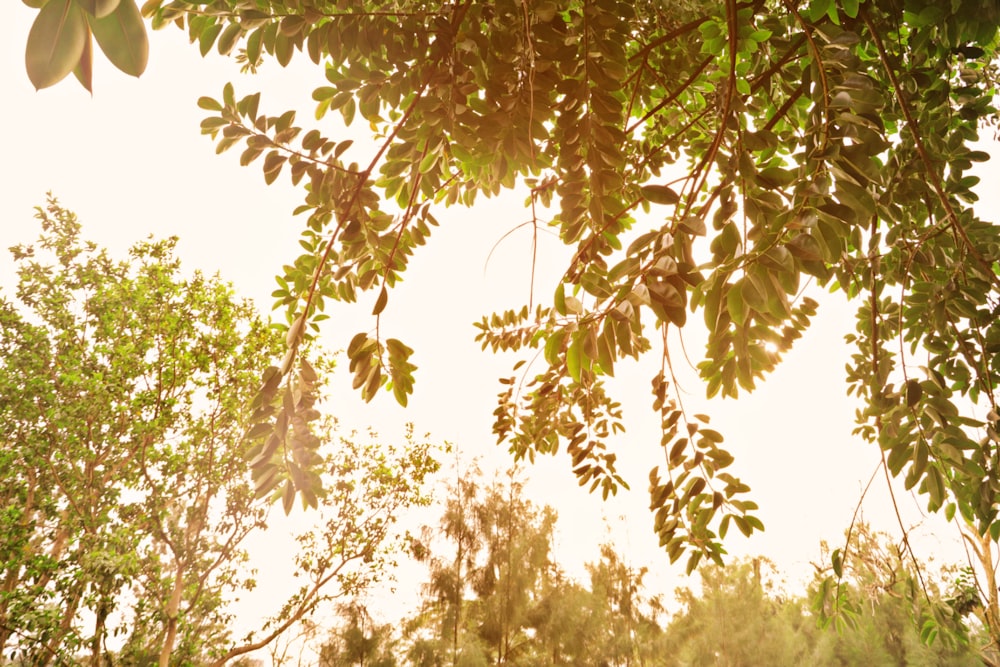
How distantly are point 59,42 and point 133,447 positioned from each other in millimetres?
8657

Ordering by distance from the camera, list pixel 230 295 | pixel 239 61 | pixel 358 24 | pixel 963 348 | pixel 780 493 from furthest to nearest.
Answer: pixel 230 295 → pixel 780 493 → pixel 239 61 → pixel 963 348 → pixel 358 24

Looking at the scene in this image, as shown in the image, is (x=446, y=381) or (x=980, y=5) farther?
(x=446, y=381)

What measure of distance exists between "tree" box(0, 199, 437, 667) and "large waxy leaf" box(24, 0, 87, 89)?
738cm

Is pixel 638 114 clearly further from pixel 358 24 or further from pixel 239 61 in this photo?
pixel 239 61

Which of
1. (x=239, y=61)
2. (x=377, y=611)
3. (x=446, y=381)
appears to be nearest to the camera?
(x=239, y=61)

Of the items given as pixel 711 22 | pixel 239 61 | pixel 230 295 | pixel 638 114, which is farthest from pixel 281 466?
pixel 230 295

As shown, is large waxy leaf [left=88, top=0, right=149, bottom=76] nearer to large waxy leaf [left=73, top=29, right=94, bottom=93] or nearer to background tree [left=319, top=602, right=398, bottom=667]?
large waxy leaf [left=73, top=29, right=94, bottom=93]

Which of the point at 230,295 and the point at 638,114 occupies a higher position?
the point at 230,295

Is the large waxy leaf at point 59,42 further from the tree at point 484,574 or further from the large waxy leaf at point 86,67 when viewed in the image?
the tree at point 484,574

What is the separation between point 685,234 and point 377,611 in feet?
34.7

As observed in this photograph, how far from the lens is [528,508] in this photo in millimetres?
10469

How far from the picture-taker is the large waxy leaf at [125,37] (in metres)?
0.29

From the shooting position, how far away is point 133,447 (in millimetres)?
6941

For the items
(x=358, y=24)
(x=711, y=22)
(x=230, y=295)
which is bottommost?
(x=358, y=24)
